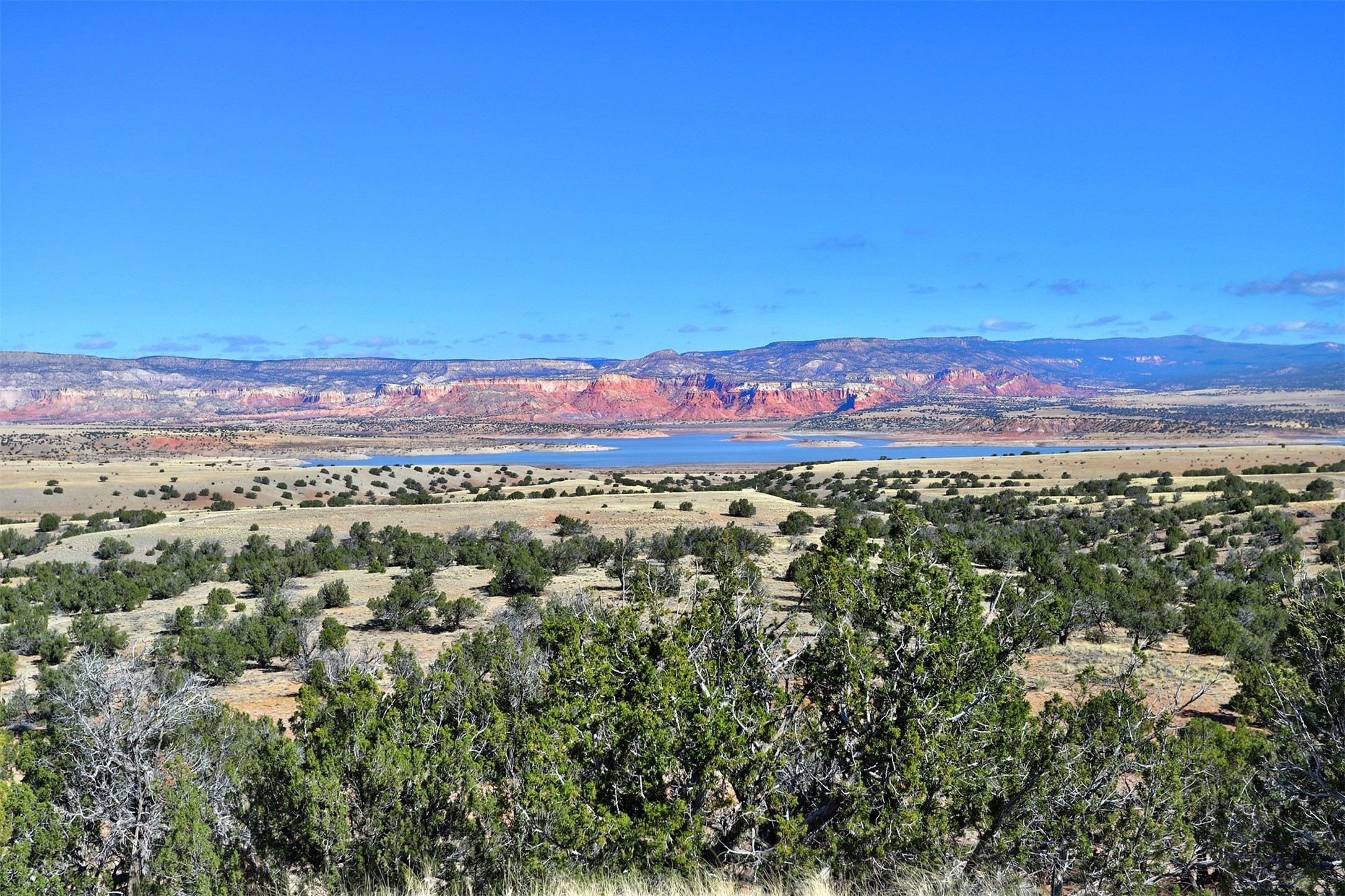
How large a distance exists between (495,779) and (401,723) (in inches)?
36.5

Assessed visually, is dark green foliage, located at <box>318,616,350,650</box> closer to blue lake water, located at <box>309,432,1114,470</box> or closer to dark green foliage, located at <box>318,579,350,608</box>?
dark green foliage, located at <box>318,579,350,608</box>

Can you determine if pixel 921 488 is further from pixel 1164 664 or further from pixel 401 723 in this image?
pixel 401 723

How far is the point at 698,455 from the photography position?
4218 inches

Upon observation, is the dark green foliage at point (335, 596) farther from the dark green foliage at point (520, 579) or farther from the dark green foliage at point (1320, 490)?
the dark green foliage at point (1320, 490)

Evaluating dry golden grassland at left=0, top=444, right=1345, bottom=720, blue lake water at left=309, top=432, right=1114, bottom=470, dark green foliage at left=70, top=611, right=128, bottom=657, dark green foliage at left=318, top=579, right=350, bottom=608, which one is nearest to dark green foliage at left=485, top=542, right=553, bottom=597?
dry golden grassland at left=0, top=444, right=1345, bottom=720

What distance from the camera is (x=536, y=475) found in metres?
72.0

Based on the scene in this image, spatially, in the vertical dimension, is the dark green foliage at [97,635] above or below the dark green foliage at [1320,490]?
below

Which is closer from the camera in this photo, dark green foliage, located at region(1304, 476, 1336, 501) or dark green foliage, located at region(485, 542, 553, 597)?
dark green foliage, located at region(485, 542, 553, 597)

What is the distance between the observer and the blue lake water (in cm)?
9075

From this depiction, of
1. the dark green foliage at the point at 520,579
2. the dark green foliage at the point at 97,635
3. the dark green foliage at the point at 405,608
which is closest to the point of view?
the dark green foliage at the point at 97,635

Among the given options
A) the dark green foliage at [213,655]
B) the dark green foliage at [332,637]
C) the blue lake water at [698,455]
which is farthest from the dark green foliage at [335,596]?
the blue lake water at [698,455]

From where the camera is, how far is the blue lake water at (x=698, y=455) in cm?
9075

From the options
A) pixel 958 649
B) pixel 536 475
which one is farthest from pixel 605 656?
pixel 536 475

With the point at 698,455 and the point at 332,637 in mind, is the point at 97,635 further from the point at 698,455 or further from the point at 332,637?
the point at 698,455
